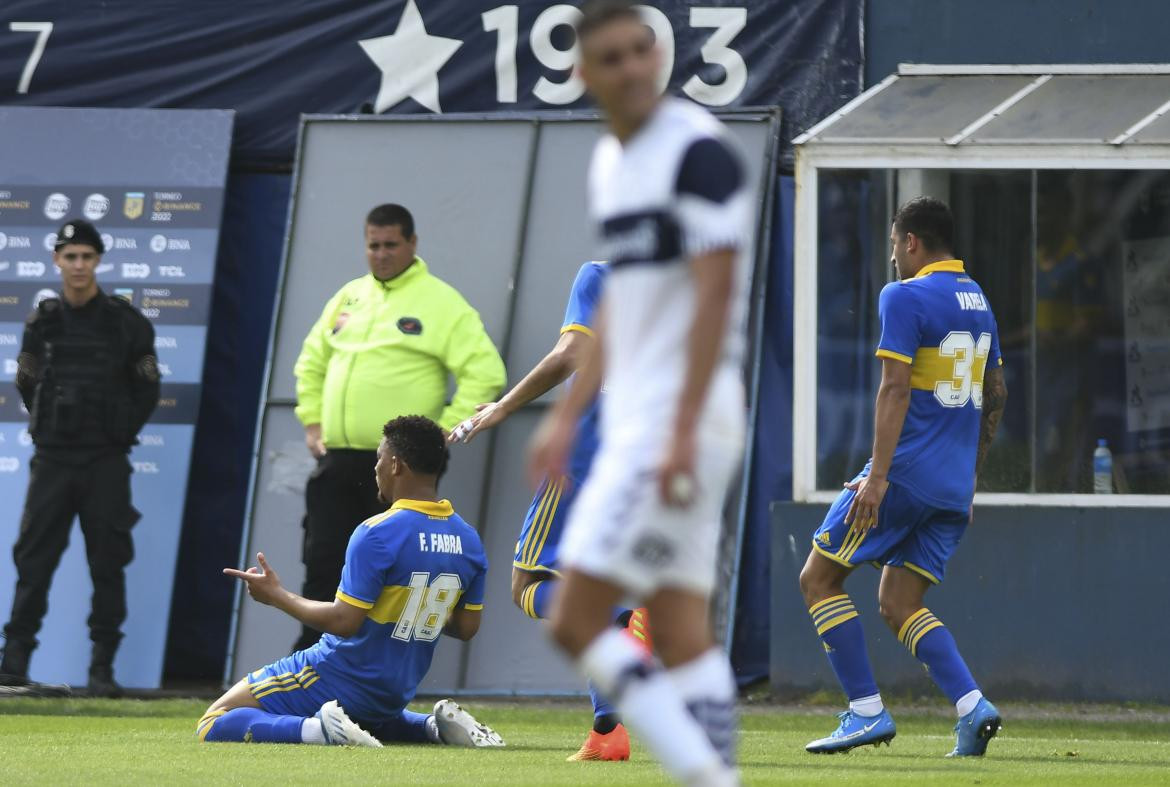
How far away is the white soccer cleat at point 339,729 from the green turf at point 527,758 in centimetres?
13

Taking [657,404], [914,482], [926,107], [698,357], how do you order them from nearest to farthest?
[698,357]
[657,404]
[914,482]
[926,107]

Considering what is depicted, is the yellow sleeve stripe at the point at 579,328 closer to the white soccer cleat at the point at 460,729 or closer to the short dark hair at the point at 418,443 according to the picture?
the short dark hair at the point at 418,443

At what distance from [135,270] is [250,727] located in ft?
16.0

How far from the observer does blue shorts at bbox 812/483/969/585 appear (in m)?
7.27

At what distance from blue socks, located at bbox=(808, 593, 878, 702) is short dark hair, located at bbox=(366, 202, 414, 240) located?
11.6 feet

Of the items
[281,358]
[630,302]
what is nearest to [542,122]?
[281,358]

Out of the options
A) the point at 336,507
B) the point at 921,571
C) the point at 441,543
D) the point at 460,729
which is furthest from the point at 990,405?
the point at 336,507

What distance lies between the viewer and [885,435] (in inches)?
279

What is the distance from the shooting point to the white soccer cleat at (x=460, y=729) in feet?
24.4

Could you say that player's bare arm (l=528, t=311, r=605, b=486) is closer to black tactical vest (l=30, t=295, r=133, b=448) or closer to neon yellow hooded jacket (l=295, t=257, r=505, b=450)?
neon yellow hooded jacket (l=295, t=257, r=505, b=450)

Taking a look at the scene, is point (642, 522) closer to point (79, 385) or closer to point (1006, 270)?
point (79, 385)

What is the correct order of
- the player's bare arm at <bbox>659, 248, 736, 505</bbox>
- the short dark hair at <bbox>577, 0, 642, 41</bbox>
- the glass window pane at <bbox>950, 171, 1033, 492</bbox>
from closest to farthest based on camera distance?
the player's bare arm at <bbox>659, 248, 736, 505</bbox>
the short dark hair at <bbox>577, 0, 642, 41</bbox>
the glass window pane at <bbox>950, 171, 1033, 492</bbox>

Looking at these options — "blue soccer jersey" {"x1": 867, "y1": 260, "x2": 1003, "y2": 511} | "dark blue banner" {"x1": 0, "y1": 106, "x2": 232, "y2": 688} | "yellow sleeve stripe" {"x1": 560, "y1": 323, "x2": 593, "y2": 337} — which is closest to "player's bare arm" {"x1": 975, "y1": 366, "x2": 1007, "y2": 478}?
Result: "blue soccer jersey" {"x1": 867, "y1": 260, "x2": 1003, "y2": 511}

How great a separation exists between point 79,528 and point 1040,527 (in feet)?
17.1
